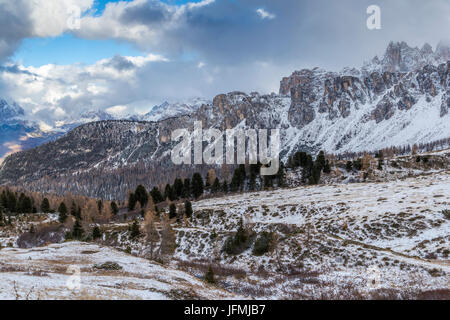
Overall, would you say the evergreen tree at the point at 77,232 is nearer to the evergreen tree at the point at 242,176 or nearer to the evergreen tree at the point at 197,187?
the evergreen tree at the point at 197,187

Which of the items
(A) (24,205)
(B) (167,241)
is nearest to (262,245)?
(B) (167,241)

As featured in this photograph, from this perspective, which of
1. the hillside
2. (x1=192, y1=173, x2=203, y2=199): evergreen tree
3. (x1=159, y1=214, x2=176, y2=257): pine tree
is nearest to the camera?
the hillside

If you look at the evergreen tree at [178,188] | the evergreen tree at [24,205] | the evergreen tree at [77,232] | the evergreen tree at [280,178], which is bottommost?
the evergreen tree at [77,232]

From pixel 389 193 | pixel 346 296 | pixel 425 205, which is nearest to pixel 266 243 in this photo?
pixel 346 296

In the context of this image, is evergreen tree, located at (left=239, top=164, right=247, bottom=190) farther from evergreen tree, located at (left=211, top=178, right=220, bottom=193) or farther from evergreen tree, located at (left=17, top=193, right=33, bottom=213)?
evergreen tree, located at (left=17, top=193, right=33, bottom=213)

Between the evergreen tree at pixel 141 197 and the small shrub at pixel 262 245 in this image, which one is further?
the evergreen tree at pixel 141 197

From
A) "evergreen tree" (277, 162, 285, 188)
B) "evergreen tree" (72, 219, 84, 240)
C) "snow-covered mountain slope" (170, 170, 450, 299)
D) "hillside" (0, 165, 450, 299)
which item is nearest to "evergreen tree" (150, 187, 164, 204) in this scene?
"hillside" (0, 165, 450, 299)

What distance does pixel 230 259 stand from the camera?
153 ft

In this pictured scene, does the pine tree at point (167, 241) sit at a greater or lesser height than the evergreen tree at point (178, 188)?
lesser

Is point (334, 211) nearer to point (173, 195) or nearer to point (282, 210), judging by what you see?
point (282, 210)

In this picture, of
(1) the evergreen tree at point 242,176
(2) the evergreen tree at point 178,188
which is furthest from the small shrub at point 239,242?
(2) the evergreen tree at point 178,188

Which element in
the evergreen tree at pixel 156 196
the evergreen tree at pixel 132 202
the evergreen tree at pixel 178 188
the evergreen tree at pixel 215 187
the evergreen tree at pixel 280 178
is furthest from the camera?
the evergreen tree at pixel 178 188

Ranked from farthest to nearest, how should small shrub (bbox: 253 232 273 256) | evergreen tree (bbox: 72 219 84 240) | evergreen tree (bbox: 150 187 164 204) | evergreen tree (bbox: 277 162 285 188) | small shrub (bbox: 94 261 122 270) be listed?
1. evergreen tree (bbox: 150 187 164 204)
2. evergreen tree (bbox: 277 162 285 188)
3. evergreen tree (bbox: 72 219 84 240)
4. small shrub (bbox: 253 232 273 256)
5. small shrub (bbox: 94 261 122 270)
